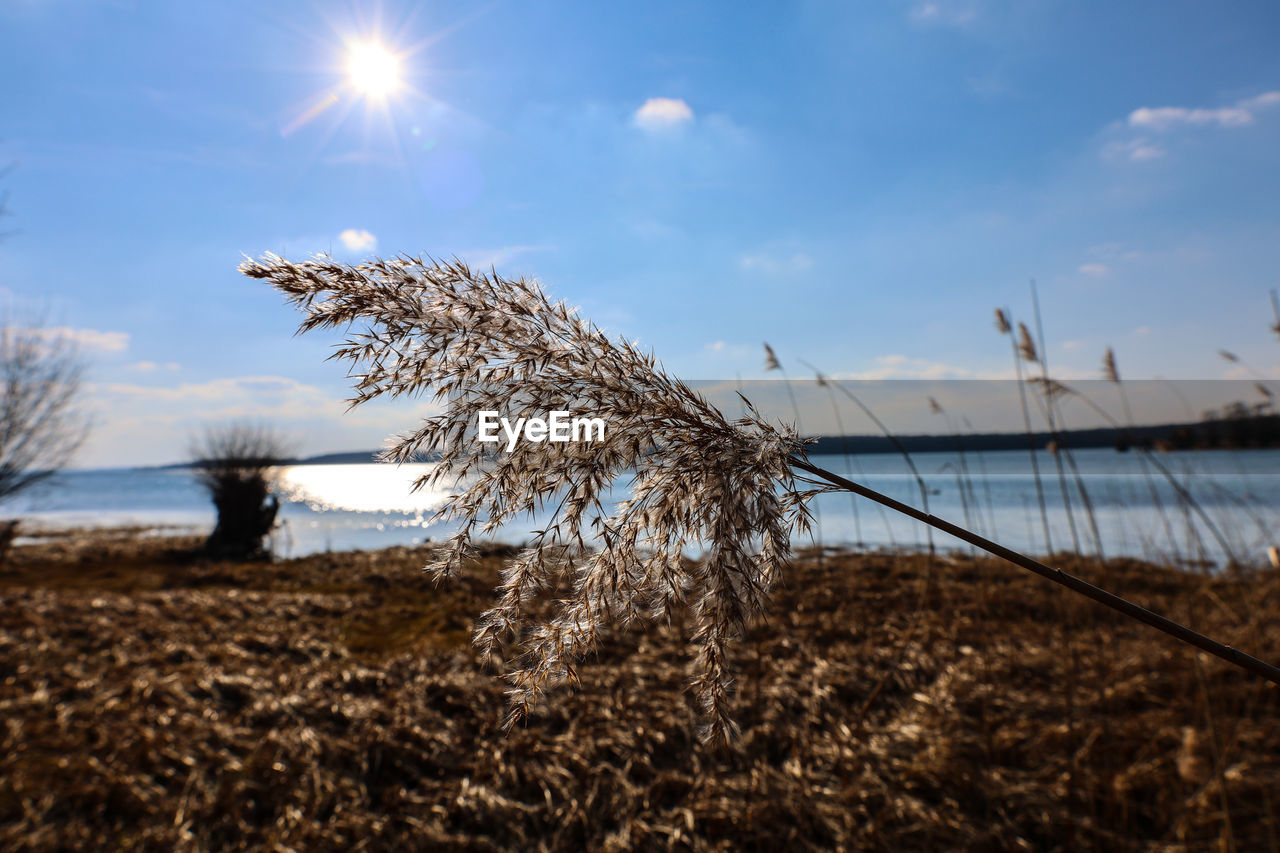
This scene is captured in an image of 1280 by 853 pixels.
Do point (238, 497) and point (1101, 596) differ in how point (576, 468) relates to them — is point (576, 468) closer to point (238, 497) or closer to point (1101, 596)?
point (1101, 596)

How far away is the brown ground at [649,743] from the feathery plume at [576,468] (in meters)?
1.25

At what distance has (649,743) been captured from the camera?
134 inches

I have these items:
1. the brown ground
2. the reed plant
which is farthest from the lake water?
the brown ground

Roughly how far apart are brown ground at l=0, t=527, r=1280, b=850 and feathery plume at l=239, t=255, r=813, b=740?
125cm

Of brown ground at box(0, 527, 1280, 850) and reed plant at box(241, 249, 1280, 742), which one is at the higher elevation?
reed plant at box(241, 249, 1280, 742)

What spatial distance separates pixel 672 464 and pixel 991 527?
14.8 meters

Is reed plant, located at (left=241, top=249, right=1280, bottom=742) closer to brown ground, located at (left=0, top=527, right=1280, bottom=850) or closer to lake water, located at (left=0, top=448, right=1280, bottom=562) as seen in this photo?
lake water, located at (left=0, top=448, right=1280, bottom=562)

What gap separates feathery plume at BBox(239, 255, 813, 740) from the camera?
922 mm

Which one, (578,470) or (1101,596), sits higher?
(578,470)

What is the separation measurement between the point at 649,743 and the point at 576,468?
2911 mm

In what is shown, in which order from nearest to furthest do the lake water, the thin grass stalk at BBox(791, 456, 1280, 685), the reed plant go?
1. the thin grass stalk at BBox(791, 456, 1280, 685)
2. the reed plant
3. the lake water

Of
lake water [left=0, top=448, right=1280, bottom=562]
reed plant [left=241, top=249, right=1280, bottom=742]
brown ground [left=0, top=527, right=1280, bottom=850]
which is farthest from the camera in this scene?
lake water [left=0, top=448, right=1280, bottom=562]

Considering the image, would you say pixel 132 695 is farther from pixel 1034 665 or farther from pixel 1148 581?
pixel 1148 581

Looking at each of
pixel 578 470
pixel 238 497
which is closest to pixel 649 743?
pixel 578 470
